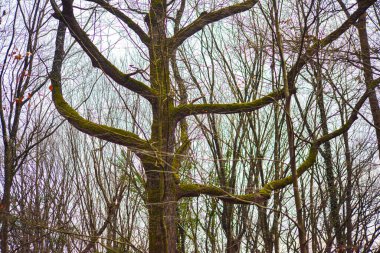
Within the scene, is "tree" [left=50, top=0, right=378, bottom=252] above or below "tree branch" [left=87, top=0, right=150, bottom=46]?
below

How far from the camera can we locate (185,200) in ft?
32.9

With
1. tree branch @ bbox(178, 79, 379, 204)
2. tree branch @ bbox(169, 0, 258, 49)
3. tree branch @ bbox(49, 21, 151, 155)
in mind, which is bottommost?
tree branch @ bbox(178, 79, 379, 204)

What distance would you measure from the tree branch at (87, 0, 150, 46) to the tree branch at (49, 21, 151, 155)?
1039 mm

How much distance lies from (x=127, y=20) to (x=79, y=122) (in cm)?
157

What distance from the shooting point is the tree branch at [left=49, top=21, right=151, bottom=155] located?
555 centimetres

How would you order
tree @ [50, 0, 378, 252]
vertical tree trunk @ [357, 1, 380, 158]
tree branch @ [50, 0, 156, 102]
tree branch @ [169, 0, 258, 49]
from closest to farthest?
1. tree @ [50, 0, 378, 252]
2. vertical tree trunk @ [357, 1, 380, 158]
3. tree branch @ [50, 0, 156, 102]
4. tree branch @ [169, 0, 258, 49]

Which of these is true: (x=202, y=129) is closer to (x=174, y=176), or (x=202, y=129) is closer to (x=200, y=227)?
(x=174, y=176)

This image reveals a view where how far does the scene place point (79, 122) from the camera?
602 centimetres

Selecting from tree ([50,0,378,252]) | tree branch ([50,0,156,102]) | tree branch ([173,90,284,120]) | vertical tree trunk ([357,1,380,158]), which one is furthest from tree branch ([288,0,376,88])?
tree branch ([50,0,156,102])

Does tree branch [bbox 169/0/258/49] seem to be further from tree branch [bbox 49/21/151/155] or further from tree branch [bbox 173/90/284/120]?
tree branch [bbox 49/21/151/155]

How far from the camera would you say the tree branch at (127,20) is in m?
5.30

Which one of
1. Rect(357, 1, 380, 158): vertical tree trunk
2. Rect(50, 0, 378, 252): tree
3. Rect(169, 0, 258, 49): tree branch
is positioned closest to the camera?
Rect(50, 0, 378, 252): tree

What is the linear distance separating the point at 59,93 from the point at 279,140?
444 cm

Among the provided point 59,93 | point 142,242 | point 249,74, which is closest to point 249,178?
point 249,74
